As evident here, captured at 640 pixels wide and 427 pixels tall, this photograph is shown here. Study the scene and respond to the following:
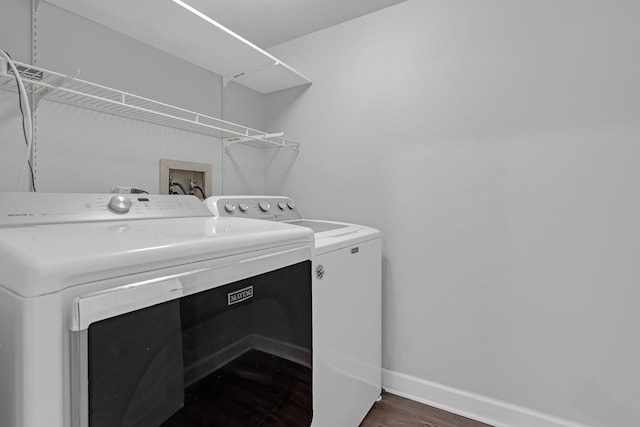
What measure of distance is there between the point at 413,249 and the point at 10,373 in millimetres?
1649

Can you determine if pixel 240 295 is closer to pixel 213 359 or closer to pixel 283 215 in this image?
pixel 213 359

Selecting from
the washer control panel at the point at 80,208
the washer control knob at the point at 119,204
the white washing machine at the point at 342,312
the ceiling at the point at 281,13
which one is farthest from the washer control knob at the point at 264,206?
the ceiling at the point at 281,13

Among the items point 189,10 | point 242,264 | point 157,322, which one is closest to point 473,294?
point 242,264

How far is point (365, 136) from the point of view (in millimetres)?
1914

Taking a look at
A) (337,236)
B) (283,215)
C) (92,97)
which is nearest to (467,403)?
(337,236)

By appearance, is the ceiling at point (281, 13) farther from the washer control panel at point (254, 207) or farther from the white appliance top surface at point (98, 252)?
the white appliance top surface at point (98, 252)

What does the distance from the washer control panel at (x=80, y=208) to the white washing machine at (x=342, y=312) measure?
25cm

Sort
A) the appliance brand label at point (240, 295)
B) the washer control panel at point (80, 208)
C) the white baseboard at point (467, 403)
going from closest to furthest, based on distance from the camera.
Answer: the appliance brand label at point (240, 295) < the washer control panel at point (80, 208) < the white baseboard at point (467, 403)

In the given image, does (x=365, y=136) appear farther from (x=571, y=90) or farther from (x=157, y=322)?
(x=157, y=322)

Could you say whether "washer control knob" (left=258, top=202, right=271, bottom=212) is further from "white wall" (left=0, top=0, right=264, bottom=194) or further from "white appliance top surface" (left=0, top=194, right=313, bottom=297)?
"white appliance top surface" (left=0, top=194, right=313, bottom=297)

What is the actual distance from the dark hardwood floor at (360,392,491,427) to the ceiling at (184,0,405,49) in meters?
2.29

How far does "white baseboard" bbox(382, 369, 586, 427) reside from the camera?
1458 millimetres

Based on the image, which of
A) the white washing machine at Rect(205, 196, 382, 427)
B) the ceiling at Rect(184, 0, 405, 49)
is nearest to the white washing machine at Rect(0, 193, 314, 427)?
the white washing machine at Rect(205, 196, 382, 427)

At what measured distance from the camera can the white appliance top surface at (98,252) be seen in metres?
0.47
